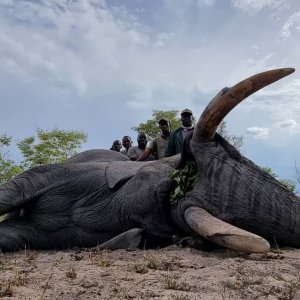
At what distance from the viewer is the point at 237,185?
4254 mm

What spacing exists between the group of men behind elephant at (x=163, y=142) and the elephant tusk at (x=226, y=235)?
327cm

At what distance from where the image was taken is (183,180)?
15.2 ft

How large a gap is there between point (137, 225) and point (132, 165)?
3.02 feet

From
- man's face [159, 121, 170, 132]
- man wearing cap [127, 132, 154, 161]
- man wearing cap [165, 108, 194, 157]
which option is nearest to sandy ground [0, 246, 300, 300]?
man wearing cap [165, 108, 194, 157]

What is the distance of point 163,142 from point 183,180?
13.7ft

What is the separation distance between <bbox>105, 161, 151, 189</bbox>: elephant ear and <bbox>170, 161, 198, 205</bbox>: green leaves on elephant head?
664 mm

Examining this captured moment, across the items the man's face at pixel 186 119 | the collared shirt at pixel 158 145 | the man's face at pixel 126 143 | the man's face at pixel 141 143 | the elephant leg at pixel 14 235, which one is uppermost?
the man's face at pixel 126 143

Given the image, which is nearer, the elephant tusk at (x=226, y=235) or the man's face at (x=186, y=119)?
the elephant tusk at (x=226, y=235)

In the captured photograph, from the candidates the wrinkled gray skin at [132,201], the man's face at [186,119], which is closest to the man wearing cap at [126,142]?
the man's face at [186,119]

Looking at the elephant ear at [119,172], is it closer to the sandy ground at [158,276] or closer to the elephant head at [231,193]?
the elephant head at [231,193]

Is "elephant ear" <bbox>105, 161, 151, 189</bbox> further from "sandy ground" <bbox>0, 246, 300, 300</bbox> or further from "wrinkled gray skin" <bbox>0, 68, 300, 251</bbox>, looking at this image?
"sandy ground" <bbox>0, 246, 300, 300</bbox>

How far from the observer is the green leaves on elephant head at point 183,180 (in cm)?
457

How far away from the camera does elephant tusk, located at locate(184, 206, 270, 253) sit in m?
3.37

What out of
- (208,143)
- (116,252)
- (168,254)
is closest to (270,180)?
(208,143)
